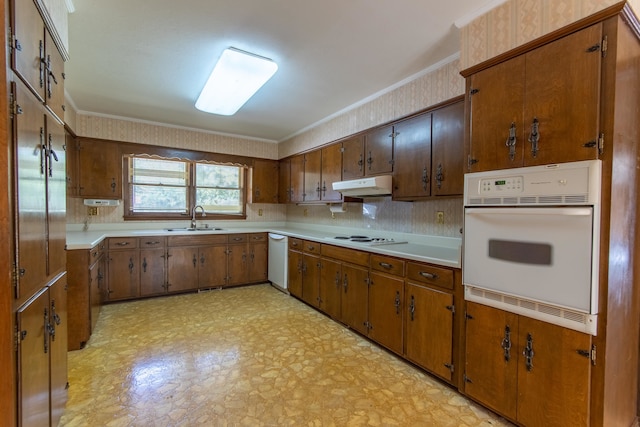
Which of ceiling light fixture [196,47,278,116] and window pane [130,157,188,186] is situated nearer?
ceiling light fixture [196,47,278,116]

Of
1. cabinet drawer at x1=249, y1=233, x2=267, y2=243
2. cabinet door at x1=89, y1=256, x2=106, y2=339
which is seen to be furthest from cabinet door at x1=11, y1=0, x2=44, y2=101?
cabinet drawer at x1=249, y1=233, x2=267, y2=243

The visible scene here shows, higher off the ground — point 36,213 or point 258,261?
point 36,213

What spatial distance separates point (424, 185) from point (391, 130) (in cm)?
72

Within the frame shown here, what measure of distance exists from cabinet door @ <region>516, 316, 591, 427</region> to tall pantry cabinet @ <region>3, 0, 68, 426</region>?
231 centimetres

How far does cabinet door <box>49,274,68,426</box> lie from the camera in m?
1.53

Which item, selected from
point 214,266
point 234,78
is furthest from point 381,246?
point 214,266

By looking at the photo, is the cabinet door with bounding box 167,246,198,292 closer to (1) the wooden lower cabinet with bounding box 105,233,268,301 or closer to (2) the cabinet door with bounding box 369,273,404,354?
(1) the wooden lower cabinet with bounding box 105,233,268,301

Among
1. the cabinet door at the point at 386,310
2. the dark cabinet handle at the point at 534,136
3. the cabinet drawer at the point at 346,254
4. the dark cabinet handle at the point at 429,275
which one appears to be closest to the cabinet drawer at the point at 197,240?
the cabinet drawer at the point at 346,254

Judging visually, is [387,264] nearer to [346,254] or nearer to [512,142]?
[346,254]

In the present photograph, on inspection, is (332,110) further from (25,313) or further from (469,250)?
(25,313)

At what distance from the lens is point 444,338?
6.89ft

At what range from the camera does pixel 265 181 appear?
17.2 feet

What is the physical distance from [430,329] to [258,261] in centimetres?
311

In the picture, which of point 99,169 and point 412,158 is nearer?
point 412,158
